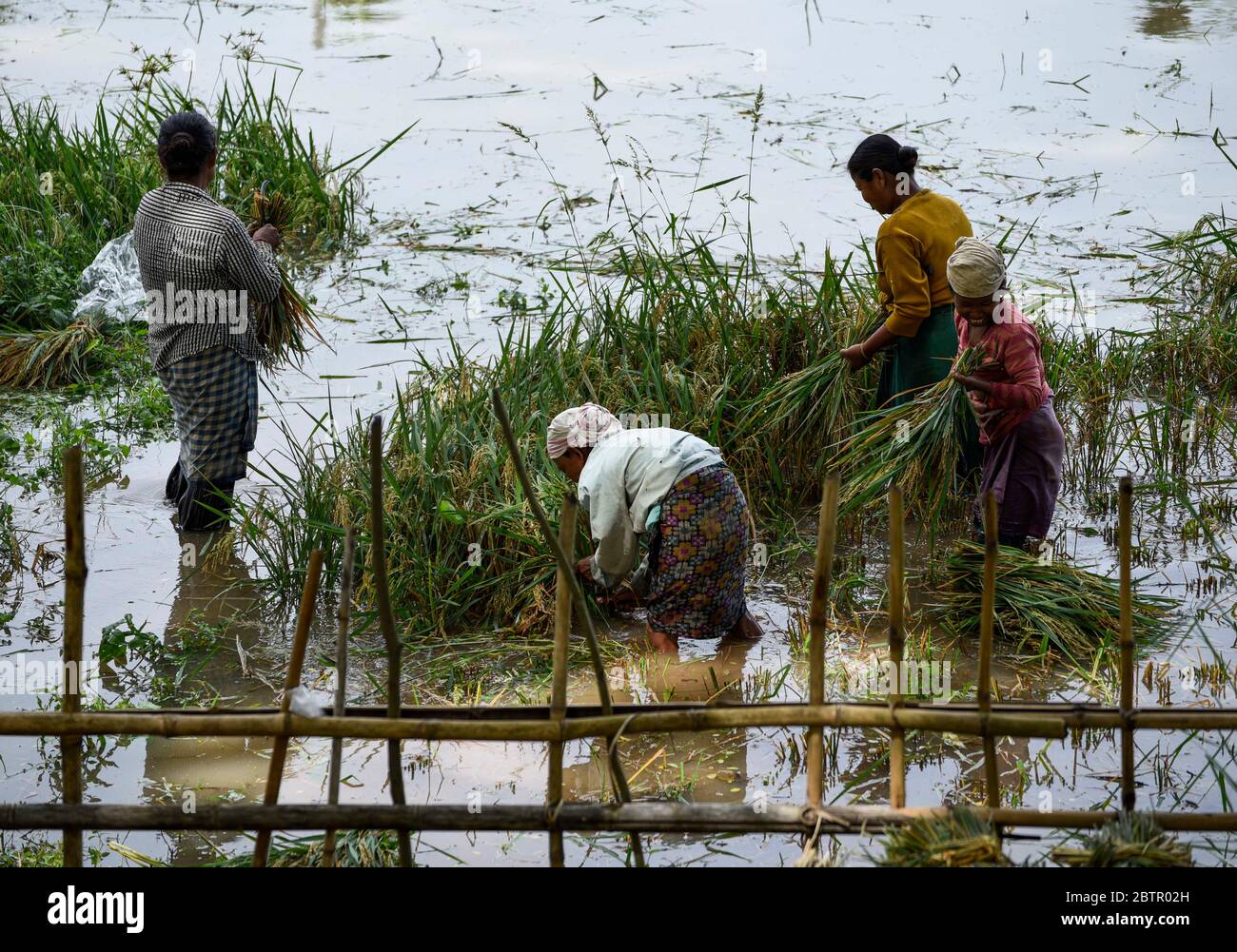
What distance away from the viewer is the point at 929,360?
4.66m

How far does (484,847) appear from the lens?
10.8 feet

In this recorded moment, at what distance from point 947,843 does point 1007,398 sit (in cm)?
197

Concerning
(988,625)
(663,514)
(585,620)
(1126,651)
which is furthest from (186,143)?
(1126,651)

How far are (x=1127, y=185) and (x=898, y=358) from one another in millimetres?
3832

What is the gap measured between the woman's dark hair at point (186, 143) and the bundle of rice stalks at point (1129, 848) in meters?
3.53

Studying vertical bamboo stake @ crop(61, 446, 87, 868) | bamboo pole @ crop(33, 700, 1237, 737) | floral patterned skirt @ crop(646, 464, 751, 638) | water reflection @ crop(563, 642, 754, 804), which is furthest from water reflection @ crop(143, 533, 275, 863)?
floral patterned skirt @ crop(646, 464, 751, 638)

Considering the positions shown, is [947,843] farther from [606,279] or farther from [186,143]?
[606,279]

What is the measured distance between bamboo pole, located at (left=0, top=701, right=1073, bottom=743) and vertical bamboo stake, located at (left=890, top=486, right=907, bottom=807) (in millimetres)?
49

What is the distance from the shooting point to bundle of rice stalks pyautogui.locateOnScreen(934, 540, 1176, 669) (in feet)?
13.4

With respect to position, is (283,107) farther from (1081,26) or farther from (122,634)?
(1081,26)

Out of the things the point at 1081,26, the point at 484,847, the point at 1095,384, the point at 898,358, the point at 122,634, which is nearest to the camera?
the point at 484,847

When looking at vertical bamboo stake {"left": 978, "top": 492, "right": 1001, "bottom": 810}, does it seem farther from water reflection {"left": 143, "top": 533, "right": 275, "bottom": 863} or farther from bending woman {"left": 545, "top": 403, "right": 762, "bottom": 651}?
water reflection {"left": 143, "top": 533, "right": 275, "bottom": 863}
